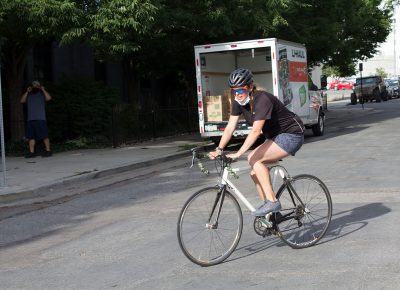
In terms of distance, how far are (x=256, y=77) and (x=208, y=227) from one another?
14.0 metres

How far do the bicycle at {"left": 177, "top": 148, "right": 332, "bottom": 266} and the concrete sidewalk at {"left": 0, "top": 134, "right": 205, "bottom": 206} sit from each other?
527 cm

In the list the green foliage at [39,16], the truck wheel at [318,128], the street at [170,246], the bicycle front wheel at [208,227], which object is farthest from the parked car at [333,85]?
the bicycle front wheel at [208,227]

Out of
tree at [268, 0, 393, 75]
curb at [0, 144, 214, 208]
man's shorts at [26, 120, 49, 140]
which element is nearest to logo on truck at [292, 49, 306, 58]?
tree at [268, 0, 393, 75]

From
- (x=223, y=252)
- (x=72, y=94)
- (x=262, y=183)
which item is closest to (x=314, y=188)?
(x=262, y=183)

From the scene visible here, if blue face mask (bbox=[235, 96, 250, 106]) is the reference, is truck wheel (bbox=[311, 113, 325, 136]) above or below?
below

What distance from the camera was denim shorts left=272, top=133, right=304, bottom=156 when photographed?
18.8 feet

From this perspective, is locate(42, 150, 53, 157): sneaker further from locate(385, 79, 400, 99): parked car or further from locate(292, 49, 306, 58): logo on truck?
locate(385, 79, 400, 99): parked car

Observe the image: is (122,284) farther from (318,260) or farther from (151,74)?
(151,74)

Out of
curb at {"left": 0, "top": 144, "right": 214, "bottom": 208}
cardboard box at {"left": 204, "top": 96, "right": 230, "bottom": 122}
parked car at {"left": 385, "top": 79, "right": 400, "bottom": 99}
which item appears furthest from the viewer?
parked car at {"left": 385, "top": 79, "right": 400, "bottom": 99}

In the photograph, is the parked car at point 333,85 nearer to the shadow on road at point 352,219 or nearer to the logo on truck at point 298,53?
the logo on truck at point 298,53

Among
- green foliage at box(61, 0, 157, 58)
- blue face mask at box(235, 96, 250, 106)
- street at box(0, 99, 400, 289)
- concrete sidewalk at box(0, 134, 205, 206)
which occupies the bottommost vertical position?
street at box(0, 99, 400, 289)

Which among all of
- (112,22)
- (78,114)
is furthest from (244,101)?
(78,114)

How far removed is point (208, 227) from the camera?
556 cm

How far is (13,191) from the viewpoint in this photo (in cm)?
1026
